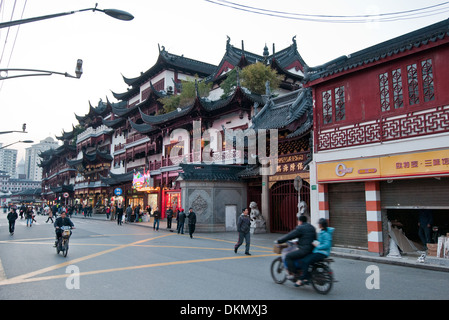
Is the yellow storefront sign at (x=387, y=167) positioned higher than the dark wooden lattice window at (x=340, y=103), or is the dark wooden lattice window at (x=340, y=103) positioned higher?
the dark wooden lattice window at (x=340, y=103)

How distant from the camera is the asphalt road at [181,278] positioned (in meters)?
6.40

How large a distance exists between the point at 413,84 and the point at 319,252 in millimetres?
7172

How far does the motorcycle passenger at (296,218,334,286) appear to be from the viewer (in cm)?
670

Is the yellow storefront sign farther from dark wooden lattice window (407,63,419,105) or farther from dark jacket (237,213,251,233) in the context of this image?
dark jacket (237,213,251,233)

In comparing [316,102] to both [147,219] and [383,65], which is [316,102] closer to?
[383,65]

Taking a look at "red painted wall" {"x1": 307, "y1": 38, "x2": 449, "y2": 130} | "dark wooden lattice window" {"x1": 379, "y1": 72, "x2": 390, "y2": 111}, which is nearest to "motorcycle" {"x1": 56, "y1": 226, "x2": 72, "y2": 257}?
"red painted wall" {"x1": 307, "y1": 38, "x2": 449, "y2": 130}

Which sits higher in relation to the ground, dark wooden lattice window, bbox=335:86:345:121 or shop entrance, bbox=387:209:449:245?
dark wooden lattice window, bbox=335:86:345:121

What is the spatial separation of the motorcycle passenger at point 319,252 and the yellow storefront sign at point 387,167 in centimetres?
505

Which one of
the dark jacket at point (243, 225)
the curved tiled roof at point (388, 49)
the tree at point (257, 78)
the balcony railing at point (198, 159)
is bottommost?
the dark jacket at point (243, 225)

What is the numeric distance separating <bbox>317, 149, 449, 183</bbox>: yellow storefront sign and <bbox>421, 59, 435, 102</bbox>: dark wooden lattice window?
5.86ft

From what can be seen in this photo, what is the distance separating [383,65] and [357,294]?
8.20 metres

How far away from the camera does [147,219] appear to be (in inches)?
1193

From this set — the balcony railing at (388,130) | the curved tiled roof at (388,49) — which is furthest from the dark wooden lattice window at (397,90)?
the curved tiled roof at (388,49)

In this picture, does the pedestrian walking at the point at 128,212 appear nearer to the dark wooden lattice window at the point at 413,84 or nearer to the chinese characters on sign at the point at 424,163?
the chinese characters on sign at the point at 424,163
